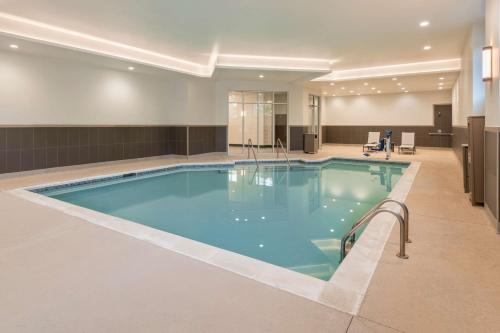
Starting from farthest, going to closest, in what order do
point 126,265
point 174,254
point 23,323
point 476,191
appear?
point 476,191 < point 174,254 < point 126,265 < point 23,323

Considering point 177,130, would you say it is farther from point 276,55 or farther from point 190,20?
point 190,20

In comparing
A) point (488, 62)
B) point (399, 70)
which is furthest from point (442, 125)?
point (488, 62)

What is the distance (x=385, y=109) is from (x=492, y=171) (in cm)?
1517

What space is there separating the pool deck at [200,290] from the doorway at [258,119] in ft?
34.9

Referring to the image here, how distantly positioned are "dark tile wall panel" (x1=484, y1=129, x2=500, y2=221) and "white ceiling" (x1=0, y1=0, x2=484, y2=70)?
10.7 feet

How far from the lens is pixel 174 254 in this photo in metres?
3.08

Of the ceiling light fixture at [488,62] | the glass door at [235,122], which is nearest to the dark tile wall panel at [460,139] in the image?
the ceiling light fixture at [488,62]

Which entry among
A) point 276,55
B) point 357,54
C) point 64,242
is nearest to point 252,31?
point 276,55

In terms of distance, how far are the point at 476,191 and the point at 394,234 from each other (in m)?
Result: 2.10

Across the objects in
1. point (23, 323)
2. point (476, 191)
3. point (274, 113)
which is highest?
point (274, 113)

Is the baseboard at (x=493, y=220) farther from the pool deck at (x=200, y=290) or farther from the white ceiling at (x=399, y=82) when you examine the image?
the white ceiling at (x=399, y=82)

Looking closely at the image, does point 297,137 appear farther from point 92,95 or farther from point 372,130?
point 92,95

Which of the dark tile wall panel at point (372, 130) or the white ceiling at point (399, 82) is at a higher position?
the white ceiling at point (399, 82)

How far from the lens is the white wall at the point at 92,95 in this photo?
7.80 m
